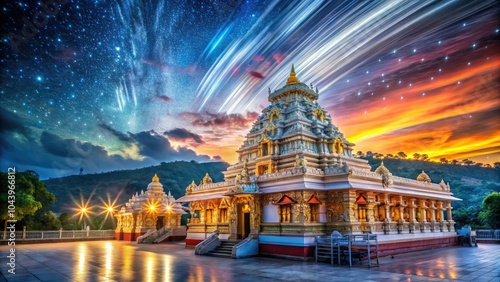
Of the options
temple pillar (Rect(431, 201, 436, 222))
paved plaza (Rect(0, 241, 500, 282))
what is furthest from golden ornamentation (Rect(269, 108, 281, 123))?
temple pillar (Rect(431, 201, 436, 222))

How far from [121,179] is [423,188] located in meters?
96.4

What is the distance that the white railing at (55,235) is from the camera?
3169 centimetres

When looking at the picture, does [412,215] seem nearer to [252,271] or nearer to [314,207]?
[314,207]

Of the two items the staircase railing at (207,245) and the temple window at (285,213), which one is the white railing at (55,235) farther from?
the temple window at (285,213)

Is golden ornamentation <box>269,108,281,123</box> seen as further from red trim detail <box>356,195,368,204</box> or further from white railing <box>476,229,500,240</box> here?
white railing <box>476,229,500,240</box>

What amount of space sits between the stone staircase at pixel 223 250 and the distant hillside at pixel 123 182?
2654 inches

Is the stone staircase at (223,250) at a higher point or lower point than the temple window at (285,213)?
lower

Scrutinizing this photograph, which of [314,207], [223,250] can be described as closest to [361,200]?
[314,207]

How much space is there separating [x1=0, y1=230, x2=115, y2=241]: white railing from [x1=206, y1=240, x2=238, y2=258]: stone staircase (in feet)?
73.5

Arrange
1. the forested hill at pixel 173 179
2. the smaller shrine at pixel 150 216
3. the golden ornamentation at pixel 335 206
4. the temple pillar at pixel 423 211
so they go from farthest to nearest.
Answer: the forested hill at pixel 173 179 → the smaller shrine at pixel 150 216 → the temple pillar at pixel 423 211 → the golden ornamentation at pixel 335 206

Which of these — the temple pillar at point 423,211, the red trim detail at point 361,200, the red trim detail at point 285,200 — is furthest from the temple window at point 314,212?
the temple pillar at point 423,211

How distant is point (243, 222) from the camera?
71.2ft

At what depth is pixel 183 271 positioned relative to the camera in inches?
526

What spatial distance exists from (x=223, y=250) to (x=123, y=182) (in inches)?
3510
